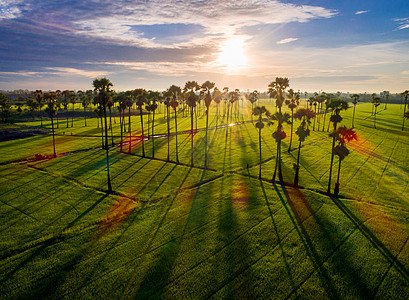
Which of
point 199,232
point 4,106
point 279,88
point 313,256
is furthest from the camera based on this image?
point 4,106

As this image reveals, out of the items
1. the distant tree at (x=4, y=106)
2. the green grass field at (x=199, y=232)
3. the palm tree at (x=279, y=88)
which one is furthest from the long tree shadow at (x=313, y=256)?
the distant tree at (x=4, y=106)

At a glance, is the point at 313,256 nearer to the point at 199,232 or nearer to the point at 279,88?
the point at 199,232

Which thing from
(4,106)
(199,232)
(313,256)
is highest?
(4,106)

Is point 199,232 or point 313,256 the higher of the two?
point 199,232

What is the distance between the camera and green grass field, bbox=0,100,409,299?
22.3 m

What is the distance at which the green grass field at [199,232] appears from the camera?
2231 cm

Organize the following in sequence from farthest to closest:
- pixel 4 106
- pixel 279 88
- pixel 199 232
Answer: pixel 4 106 < pixel 279 88 < pixel 199 232

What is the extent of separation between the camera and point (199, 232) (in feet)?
101

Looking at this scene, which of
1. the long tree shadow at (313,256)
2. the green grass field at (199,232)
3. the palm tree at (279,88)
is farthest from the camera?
the palm tree at (279,88)

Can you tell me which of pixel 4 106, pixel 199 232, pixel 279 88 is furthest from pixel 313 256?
pixel 4 106

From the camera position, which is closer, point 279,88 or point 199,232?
point 199,232

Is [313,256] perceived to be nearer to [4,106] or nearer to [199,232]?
[199,232]

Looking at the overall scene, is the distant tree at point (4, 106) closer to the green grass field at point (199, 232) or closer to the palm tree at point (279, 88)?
the green grass field at point (199, 232)

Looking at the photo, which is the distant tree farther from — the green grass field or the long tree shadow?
the long tree shadow
